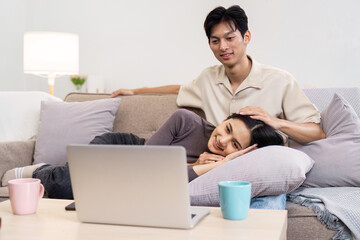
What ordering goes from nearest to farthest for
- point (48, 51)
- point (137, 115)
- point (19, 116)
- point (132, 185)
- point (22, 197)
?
point (132, 185) → point (22, 197) → point (137, 115) → point (19, 116) → point (48, 51)

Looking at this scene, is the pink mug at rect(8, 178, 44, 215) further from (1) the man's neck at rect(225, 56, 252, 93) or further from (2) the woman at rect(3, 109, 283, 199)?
(1) the man's neck at rect(225, 56, 252, 93)

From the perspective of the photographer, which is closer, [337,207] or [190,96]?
[337,207]

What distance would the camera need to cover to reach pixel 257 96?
7.17 ft

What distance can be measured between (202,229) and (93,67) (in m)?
3.89

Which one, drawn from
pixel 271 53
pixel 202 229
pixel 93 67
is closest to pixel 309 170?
pixel 202 229

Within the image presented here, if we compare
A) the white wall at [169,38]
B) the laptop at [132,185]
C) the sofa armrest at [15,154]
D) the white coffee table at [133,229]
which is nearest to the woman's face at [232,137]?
the white coffee table at [133,229]

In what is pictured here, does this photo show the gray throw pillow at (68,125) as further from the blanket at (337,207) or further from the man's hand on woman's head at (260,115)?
the blanket at (337,207)

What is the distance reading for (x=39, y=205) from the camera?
4.20 ft

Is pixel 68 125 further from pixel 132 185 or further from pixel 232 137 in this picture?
pixel 132 185

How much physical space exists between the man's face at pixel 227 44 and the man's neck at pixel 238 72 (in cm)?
2

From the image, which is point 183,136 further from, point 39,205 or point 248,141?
point 39,205

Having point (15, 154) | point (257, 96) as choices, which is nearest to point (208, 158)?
point (257, 96)

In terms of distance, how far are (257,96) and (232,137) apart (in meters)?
0.43

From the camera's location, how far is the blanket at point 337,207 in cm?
154
